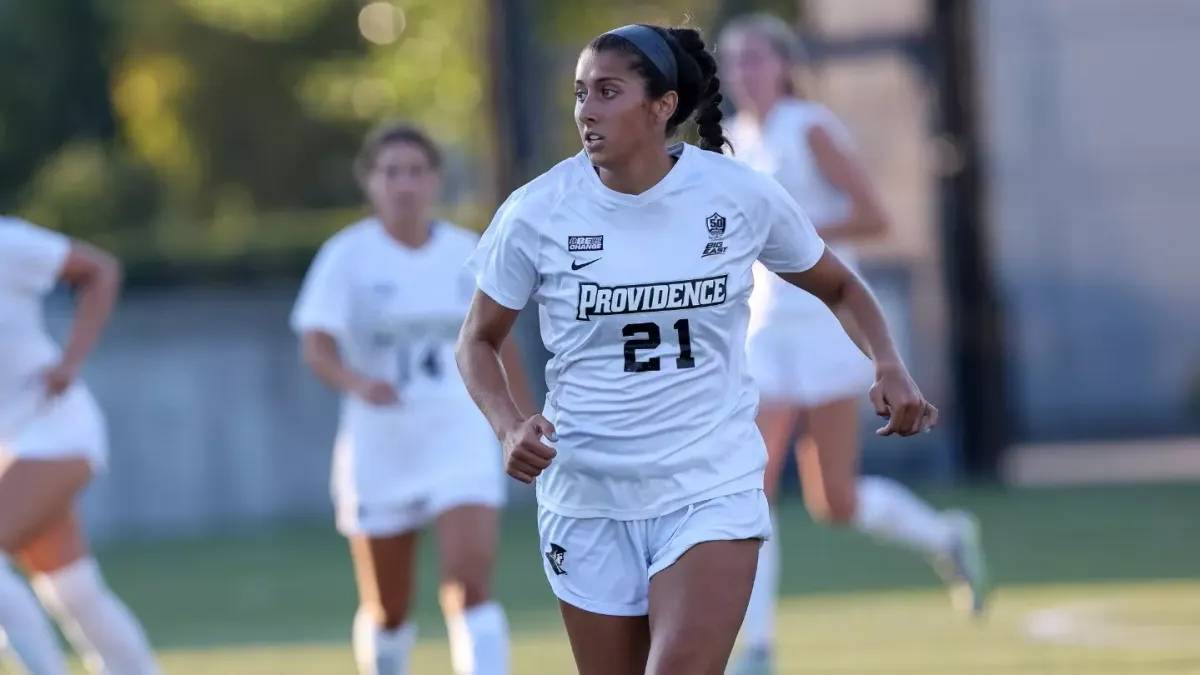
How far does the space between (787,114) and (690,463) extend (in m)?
3.83

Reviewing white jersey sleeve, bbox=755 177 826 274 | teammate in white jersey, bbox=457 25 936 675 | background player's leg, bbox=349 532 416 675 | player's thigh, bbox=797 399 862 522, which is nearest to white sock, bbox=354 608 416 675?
background player's leg, bbox=349 532 416 675

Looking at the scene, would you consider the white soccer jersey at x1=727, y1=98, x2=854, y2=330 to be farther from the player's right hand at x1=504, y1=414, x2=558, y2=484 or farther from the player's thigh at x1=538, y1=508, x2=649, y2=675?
the player's right hand at x1=504, y1=414, x2=558, y2=484

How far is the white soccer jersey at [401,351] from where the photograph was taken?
7.61 m

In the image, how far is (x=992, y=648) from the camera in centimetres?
893

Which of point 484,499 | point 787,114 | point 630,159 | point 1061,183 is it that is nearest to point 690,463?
point 630,159

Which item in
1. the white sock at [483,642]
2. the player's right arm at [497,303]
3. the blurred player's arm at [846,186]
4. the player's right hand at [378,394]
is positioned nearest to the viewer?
the player's right arm at [497,303]

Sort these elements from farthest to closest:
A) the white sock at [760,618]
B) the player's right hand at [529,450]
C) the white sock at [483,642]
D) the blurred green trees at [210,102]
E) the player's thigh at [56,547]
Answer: the blurred green trees at [210,102], the white sock at [760,618], the player's thigh at [56,547], the white sock at [483,642], the player's right hand at [529,450]

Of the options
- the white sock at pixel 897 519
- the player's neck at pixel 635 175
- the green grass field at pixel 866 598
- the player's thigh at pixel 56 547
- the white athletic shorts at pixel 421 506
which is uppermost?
the player's neck at pixel 635 175

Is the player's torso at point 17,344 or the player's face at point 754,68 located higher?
the player's face at point 754,68

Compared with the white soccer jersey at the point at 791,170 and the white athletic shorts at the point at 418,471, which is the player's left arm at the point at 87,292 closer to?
the white athletic shorts at the point at 418,471

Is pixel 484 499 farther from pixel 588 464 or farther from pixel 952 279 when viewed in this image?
pixel 952 279

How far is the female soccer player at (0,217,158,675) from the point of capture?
770cm

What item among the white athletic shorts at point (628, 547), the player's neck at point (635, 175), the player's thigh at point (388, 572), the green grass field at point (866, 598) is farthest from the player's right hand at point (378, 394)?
the player's neck at point (635, 175)

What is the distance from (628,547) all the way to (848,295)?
826mm
